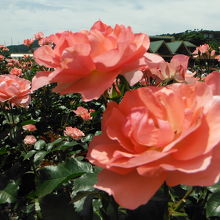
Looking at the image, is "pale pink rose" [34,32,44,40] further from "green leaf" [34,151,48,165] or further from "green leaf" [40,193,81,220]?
"green leaf" [40,193,81,220]

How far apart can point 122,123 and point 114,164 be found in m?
0.09

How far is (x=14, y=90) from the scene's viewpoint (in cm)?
172

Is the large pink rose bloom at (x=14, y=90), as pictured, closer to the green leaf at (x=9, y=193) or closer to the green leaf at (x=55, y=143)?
the green leaf at (x=55, y=143)

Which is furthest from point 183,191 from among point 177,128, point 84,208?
point 177,128

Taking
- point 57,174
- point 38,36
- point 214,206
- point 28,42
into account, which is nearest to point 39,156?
point 57,174

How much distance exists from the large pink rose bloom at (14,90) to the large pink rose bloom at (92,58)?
1147mm

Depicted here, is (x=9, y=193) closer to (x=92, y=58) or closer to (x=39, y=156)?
(x=39, y=156)

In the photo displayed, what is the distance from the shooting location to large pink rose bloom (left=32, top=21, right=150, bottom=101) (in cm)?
55

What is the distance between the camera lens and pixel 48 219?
2.55 ft

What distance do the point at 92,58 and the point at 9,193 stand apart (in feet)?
2.58

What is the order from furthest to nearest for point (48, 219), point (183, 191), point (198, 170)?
point (183, 191) < point (48, 219) < point (198, 170)

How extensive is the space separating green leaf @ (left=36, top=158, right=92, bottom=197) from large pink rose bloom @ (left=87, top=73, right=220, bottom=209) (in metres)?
0.25

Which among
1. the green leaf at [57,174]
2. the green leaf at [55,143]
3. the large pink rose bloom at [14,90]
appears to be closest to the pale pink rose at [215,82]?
the green leaf at [57,174]

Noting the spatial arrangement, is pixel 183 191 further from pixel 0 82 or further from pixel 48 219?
pixel 0 82
